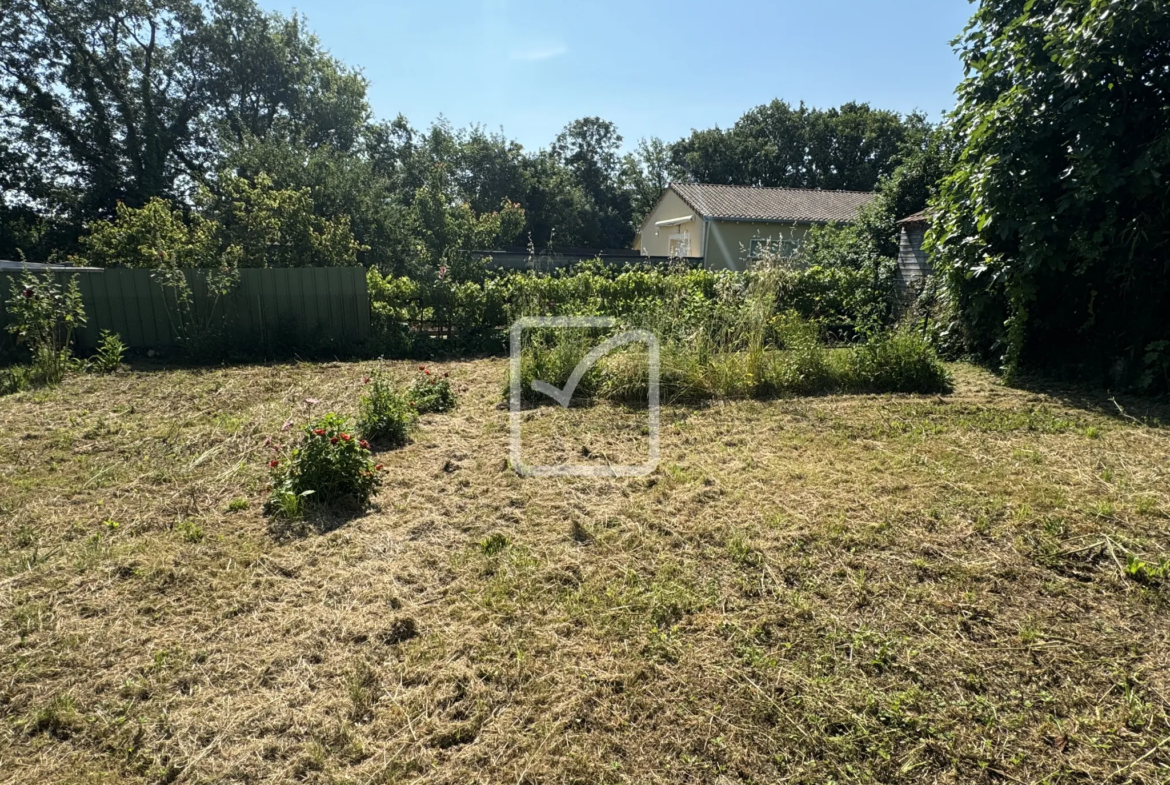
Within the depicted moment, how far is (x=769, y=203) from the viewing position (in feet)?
70.5

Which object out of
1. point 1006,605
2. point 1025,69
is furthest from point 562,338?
point 1025,69

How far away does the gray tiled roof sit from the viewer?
1992 cm

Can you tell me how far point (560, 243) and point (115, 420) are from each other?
27047 mm

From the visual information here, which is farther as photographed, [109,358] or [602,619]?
[109,358]

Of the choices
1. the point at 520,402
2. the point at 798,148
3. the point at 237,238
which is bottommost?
the point at 520,402

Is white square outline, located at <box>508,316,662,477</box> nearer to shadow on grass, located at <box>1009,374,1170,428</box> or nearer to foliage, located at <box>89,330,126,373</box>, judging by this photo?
shadow on grass, located at <box>1009,374,1170,428</box>

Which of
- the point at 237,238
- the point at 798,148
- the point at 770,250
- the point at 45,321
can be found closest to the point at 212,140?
the point at 237,238

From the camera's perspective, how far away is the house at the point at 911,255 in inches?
384

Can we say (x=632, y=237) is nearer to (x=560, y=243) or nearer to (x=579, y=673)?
(x=560, y=243)

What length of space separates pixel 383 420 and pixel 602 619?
2.66 meters

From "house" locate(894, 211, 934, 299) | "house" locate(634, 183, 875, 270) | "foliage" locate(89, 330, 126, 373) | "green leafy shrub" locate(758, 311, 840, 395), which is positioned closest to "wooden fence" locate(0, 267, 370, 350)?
"foliage" locate(89, 330, 126, 373)

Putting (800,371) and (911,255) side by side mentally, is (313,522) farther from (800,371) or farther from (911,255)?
(911,255)

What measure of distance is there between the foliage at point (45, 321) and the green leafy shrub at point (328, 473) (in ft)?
15.1

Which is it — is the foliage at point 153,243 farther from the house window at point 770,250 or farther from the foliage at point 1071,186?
the foliage at point 1071,186
